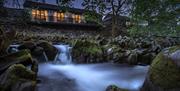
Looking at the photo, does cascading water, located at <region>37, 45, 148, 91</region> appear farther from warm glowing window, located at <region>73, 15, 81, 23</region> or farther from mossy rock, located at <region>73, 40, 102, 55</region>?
warm glowing window, located at <region>73, 15, 81, 23</region>

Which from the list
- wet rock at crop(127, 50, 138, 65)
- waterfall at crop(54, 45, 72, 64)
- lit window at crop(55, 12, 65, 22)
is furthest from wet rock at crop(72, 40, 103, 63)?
lit window at crop(55, 12, 65, 22)

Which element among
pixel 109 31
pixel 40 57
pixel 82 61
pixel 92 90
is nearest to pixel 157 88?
pixel 92 90

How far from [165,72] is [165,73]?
0.03 metres

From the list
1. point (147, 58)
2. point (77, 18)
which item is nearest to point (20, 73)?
point (147, 58)

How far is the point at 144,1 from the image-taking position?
13.4 ft

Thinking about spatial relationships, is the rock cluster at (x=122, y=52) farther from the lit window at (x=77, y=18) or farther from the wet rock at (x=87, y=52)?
the lit window at (x=77, y=18)

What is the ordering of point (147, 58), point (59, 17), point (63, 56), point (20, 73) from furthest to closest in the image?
point (59, 17), point (63, 56), point (147, 58), point (20, 73)

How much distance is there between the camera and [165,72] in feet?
18.0

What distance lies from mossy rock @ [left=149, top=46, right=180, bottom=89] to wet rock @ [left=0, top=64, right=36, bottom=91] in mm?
4421

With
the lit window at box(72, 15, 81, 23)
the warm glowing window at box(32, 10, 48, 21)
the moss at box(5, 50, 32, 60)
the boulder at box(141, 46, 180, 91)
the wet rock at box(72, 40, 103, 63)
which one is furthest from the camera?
the lit window at box(72, 15, 81, 23)

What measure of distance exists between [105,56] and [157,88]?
11.9m

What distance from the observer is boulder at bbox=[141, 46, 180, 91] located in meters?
5.14

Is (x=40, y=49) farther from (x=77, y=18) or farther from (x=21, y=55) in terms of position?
(x=77, y=18)

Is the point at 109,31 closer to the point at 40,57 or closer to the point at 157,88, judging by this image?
the point at 40,57
